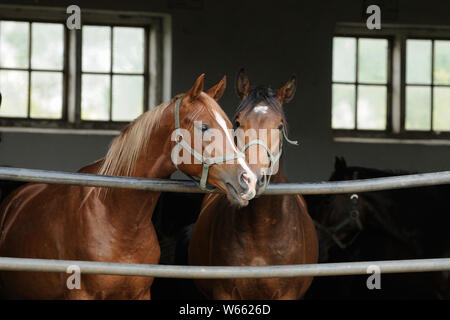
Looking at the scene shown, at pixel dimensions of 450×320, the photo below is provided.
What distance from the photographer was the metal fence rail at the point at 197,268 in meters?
2.93

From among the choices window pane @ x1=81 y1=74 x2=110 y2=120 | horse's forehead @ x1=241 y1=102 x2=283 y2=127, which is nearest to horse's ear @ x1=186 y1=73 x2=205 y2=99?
horse's forehead @ x1=241 y1=102 x2=283 y2=127

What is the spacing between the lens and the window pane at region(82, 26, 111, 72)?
6703 millimetres

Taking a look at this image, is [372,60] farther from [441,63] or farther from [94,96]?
[94,96]

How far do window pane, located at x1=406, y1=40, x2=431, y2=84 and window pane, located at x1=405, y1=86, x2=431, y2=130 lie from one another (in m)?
0.09

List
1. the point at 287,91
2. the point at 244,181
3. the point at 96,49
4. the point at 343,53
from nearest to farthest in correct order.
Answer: the point at 244,181, the point at 287,91, the point at 96,49, the point at 343,53

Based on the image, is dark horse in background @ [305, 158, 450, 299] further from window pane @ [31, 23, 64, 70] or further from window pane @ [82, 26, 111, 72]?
window pane @ [31, 23, 64, 70]

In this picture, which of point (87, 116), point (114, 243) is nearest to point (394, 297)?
point (87, 116)

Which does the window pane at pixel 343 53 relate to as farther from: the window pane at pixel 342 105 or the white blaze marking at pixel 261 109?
the white blaze marking at pixel 261 109

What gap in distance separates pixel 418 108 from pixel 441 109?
21cm

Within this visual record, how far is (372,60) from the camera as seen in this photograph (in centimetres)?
724

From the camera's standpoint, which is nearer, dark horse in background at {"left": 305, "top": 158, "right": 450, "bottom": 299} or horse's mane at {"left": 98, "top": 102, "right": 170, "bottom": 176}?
horse's mane at {"left": 98, "top": 102, "right": 170, "bottom": 176}

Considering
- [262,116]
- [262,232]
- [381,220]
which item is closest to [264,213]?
[262,232]
